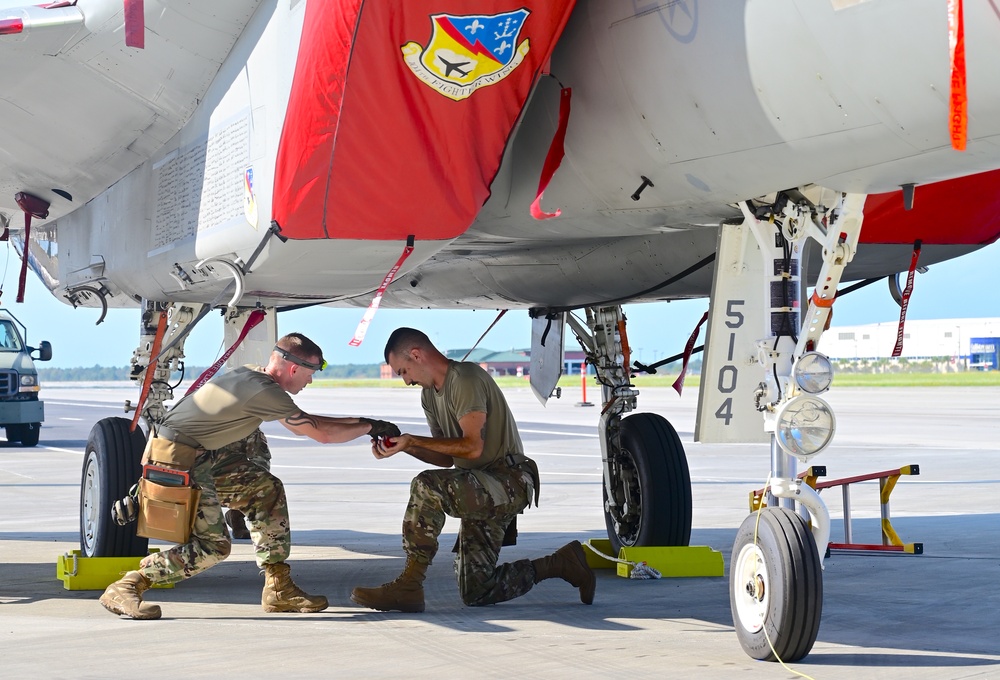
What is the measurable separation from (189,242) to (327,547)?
3765mm

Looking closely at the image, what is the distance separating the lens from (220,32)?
6.54m

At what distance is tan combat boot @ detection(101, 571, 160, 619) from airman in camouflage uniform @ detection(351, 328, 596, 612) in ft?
3.72

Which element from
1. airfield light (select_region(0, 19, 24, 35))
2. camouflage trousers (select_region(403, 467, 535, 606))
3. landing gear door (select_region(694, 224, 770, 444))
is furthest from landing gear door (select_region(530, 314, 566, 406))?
airfield light (select_region(0, 19, 24, 35))

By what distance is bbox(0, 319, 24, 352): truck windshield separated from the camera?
77.9 feet

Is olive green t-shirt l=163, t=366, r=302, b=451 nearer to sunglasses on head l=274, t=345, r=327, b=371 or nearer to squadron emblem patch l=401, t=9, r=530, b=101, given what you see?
sunglasses on head l=274, t=345, r=327, b=371

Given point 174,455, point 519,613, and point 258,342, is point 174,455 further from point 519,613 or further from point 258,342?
point 519,613

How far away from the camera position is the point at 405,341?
721 cm

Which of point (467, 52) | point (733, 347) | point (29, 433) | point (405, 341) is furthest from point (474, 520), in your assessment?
point (29, 433)

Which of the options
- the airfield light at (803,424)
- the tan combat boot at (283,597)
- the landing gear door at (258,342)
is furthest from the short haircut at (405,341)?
the airfield light at (803,424)

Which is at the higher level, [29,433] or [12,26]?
[12,26]

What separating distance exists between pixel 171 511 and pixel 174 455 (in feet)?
1.02

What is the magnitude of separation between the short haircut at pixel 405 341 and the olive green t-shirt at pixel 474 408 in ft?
0.69

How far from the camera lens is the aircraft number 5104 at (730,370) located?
6188 mm

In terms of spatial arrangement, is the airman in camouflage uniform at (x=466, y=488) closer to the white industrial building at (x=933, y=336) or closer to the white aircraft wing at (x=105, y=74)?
the white aircraft wing at (x=105, y=74)
